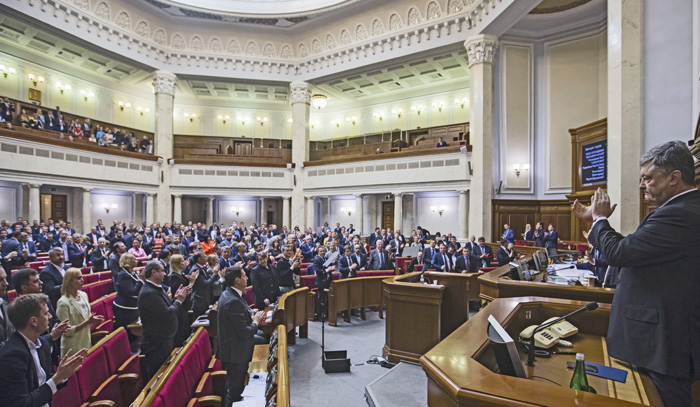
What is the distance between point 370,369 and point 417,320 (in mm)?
856

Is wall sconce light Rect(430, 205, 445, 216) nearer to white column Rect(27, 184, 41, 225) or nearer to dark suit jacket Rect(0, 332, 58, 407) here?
white column Rect(27, 184, 41, 225)

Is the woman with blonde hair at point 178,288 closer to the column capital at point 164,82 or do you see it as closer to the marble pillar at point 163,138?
the marble pillar at point 163,138

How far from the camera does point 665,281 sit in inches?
67.1

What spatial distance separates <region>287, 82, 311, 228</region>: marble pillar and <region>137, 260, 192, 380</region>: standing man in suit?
14.5m

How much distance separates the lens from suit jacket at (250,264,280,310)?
5.68 metres

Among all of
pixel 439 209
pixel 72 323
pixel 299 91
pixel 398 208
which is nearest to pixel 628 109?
pixel 72 323

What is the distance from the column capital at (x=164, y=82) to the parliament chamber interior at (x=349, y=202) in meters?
0.07

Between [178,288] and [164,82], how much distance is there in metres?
15.4

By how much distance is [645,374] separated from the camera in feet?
6.12

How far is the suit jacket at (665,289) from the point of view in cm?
165

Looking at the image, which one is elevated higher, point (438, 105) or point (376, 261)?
point (438, 105)

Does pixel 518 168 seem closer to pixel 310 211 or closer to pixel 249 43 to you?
pixel 310 211

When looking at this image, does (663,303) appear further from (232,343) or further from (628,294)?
(232,343)

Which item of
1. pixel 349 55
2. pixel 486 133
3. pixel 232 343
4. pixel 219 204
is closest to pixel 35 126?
pixel 219 204
